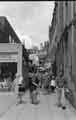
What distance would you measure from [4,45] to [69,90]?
11.5 metres

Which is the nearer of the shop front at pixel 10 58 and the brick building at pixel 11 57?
the brick building at pixel 11 57

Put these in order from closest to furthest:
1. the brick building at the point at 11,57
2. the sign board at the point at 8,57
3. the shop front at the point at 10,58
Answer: the brick building at the point at 11,57 < the shop front at the point at 10,58 < the sign board at the point at 8,57

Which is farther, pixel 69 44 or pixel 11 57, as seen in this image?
pixel 11 57

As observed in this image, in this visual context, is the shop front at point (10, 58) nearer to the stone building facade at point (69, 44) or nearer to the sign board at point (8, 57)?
the sign board at point (8, 57)

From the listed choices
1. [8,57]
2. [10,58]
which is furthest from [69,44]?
[8,57]

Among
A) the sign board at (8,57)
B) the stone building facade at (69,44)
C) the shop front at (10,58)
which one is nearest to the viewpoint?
the stone building facade at (69,44)

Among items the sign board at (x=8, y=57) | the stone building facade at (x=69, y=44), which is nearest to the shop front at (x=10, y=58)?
the sign board at (x=8, y=57)

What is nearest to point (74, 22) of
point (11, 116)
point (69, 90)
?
point (69, 90)

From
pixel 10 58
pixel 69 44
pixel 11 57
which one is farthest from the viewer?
pixel 11 57

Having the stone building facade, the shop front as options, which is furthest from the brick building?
the stone building facade

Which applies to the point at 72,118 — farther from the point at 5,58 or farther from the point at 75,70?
the point at 5,58

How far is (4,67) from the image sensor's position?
82.2ft

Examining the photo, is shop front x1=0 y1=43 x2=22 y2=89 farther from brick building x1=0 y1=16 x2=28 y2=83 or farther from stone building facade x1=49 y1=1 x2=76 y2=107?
stone building facade x1=49 y1=1 x2=76 y2=107

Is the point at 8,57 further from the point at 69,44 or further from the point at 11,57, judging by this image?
the point at 69,44
